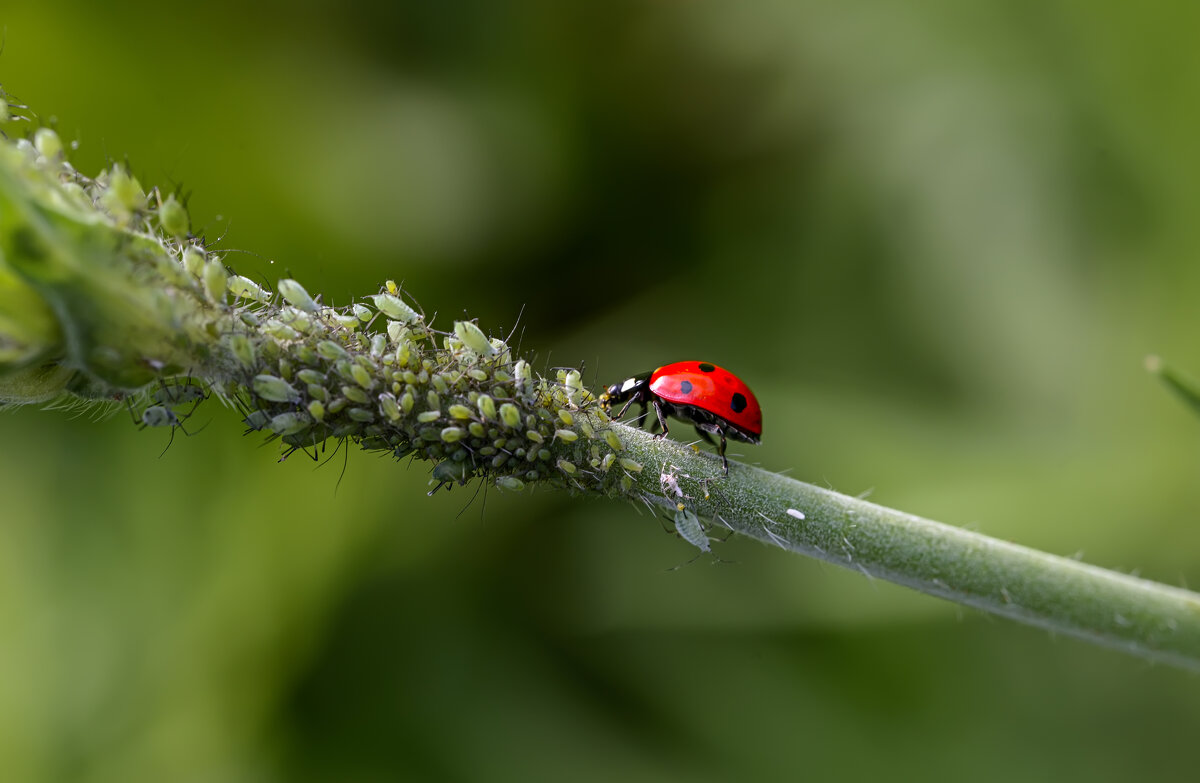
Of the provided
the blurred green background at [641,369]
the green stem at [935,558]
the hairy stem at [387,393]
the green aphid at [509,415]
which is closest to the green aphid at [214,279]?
the hairy stem at [387,393]

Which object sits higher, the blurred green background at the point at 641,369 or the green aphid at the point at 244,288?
the blurred green background at the point at 641,369

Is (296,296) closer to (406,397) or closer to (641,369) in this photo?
(406,397)

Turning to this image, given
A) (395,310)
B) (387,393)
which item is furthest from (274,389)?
(395,310)

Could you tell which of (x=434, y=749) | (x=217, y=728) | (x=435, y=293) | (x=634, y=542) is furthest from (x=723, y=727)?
(x=435, y=293)

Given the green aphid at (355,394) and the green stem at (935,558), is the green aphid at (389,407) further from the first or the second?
the green stem at (935,558)

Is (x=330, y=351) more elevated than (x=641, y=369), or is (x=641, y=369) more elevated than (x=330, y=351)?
(x=641, y=369)

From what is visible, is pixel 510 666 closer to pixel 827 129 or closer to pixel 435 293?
pixel 435 293
